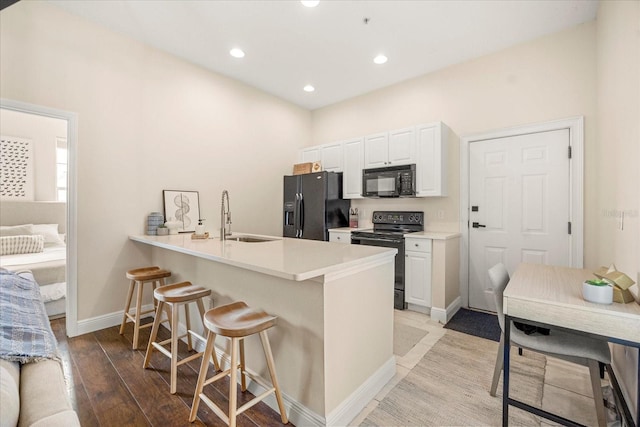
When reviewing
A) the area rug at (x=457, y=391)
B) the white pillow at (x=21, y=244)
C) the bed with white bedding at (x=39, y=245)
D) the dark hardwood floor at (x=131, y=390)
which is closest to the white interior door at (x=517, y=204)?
the area rug at (x=457, y=391)

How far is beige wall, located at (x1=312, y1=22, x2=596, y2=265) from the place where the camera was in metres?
2.89

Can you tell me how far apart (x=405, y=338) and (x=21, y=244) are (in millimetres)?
5349

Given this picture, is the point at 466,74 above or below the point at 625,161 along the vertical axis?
above

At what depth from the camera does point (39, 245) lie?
13.9 feet

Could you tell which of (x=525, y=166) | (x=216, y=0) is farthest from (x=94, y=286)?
(x=525, y=166)

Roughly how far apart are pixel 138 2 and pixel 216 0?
735mm

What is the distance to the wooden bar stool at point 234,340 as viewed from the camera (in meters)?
1.48

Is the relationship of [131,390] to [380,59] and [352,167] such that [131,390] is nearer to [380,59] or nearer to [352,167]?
[352,167]

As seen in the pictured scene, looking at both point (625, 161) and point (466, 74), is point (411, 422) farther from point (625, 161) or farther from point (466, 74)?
point (466, 74)

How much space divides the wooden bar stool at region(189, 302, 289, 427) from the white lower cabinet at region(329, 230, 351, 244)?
7.45 ft

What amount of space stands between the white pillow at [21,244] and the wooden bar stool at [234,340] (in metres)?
4.29

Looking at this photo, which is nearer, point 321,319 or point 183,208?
point 321,319

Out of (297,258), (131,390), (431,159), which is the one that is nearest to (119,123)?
(131,390)

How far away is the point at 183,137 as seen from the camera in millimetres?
3604
